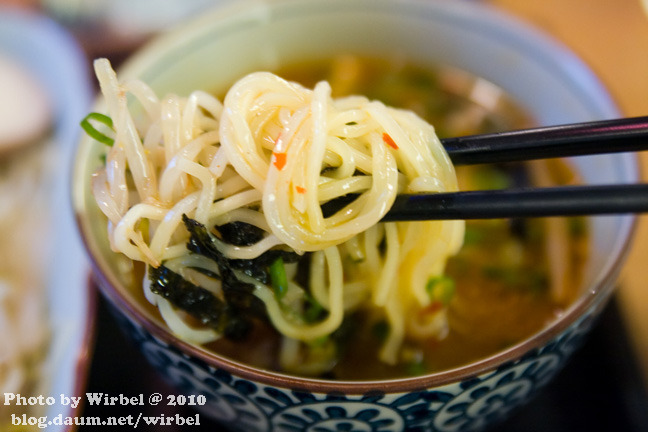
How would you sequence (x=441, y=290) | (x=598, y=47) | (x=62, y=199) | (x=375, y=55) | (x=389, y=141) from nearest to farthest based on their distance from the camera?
(x=389, y=141), (x=441, y=290), (x=62, y=199), (x=375, y=55), (x=598, y=47)

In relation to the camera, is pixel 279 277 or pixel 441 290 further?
pixel 441 290

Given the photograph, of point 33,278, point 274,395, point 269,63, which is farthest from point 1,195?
point 274,395

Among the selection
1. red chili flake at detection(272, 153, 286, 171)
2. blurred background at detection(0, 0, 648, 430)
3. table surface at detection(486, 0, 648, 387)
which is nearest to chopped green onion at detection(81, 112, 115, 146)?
red chili flake at detection(272, 153, 286, 171)

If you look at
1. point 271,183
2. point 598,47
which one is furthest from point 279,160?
point 598,47

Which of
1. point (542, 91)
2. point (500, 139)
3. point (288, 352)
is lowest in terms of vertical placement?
point (288, 352)

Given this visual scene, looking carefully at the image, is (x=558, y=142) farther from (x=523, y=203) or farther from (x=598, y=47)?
(x=598, y=47)

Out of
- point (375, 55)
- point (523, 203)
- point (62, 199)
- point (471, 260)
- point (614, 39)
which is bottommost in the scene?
point (523, 203)

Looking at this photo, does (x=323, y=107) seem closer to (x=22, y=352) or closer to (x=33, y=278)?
(x=22, y=352)
